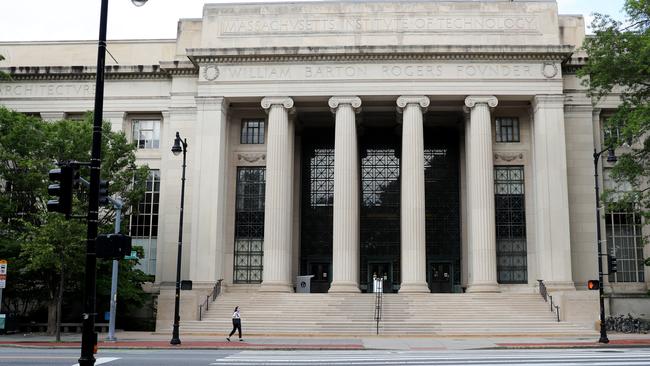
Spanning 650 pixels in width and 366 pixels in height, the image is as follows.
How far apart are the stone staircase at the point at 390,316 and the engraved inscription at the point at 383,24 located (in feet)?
54.0

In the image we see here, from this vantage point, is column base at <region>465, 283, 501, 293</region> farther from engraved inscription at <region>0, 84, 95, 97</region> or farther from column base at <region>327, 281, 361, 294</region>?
engraved inscription at <region>0, 84, 95, 97</region>

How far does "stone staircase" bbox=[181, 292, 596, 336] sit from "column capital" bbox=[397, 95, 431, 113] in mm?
11390

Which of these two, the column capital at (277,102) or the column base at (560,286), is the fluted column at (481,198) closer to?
the column base at (560,286)

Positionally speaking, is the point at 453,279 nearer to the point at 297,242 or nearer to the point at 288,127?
the point at 297,242

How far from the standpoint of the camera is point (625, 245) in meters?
42.4

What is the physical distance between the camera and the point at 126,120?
45.7 metres

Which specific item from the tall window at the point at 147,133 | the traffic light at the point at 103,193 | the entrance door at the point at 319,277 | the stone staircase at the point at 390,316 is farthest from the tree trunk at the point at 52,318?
the traffic light at the point at 103,193

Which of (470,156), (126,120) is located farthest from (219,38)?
(470,156)

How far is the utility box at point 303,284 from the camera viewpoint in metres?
42.1

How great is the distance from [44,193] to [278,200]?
13.1m

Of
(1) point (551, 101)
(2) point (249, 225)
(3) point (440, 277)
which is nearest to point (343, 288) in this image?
(2) point (249, 225)

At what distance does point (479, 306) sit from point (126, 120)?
25.9 m

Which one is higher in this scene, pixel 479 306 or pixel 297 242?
pixel 297 242

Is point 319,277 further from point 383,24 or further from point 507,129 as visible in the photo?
point 383,24
